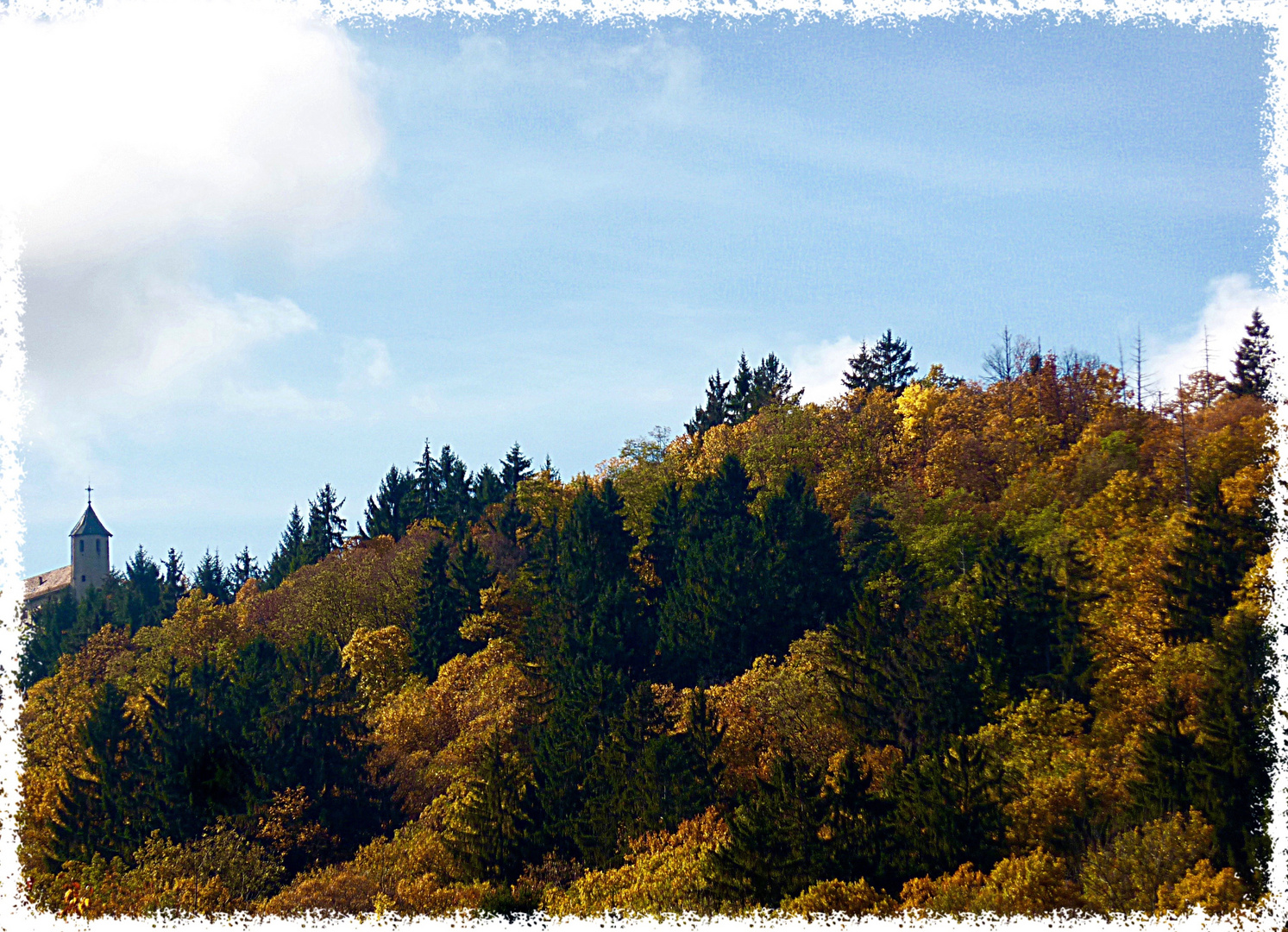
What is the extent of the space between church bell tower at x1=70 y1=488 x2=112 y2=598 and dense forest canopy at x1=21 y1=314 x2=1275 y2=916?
223 feet

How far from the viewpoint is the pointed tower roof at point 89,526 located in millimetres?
168000

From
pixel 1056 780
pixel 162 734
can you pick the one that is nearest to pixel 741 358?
pixel 162 734

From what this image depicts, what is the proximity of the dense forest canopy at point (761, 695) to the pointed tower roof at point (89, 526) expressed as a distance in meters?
69.0

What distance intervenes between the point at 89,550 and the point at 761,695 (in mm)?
129441

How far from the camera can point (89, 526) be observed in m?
168

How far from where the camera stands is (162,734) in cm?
7112

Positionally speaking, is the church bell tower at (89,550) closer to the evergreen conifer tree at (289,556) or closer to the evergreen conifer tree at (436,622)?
the evergreen conifer tree at (289,556)

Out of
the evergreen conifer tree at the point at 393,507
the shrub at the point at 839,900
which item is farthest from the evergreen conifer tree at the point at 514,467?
the shrub at the point at 839,900

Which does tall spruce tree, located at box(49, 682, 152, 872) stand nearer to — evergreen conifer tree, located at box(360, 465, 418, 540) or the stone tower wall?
evergreen conifer tree, located at box(360, 465, 418, 540)

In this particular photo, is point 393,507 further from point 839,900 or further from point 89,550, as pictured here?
point 839,900

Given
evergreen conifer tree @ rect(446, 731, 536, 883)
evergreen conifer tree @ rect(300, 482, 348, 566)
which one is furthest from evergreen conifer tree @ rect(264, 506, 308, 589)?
evergreen conifer tree @ rect(446, 731, 536, 883)

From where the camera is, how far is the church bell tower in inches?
6599

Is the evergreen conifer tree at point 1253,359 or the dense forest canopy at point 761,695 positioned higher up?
the evergreen conifer tree at point 1253,359

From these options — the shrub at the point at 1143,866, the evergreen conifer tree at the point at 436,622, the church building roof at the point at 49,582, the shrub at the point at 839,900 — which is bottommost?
the shrub at the point at 839,900
